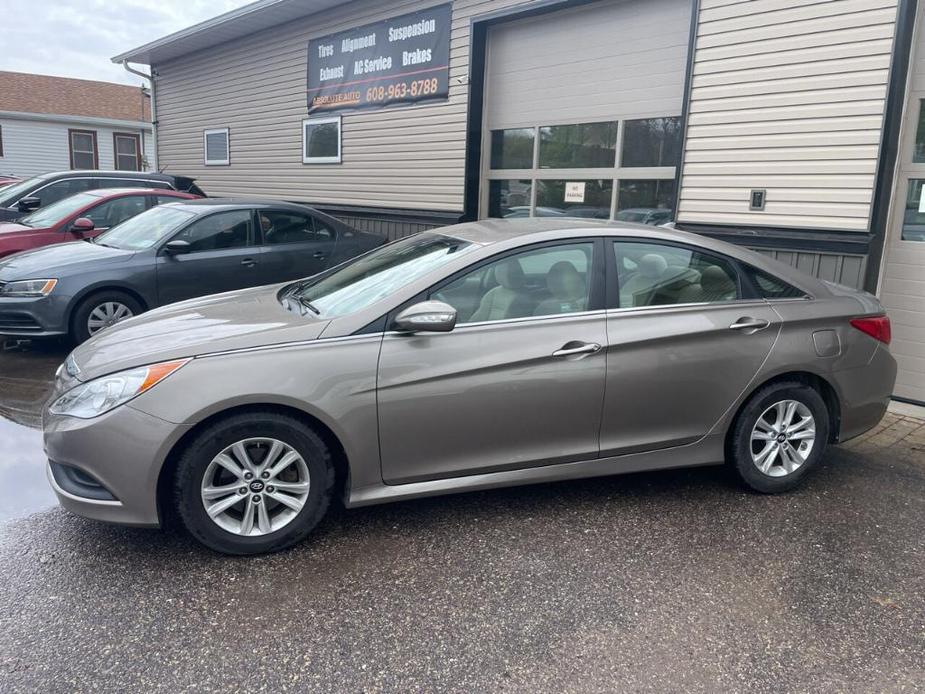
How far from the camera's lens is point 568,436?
12.0 ft

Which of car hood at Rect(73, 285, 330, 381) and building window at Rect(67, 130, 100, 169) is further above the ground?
building window at Rect(67, 130, 100, 169)

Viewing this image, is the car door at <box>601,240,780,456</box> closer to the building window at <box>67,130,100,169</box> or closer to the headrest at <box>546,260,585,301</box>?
the headrest at <box>546,260,585,301</box>

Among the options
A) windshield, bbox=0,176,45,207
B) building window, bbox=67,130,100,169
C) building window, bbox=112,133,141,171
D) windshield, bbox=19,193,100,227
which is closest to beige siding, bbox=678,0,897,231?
windshield, bbox=19,193,100,227

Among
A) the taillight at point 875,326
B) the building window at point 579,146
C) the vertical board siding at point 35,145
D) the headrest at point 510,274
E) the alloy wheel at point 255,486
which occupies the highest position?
the vertical board siding at point 35,145

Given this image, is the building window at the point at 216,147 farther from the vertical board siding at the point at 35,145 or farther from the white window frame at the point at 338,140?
the vertical board siding at the point at 35,145

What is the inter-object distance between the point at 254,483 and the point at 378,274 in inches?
50.8

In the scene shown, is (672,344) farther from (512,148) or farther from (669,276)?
(512,148)

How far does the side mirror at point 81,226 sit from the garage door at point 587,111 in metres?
4.57

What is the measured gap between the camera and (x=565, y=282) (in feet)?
12.4

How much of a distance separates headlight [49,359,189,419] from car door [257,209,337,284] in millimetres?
4357

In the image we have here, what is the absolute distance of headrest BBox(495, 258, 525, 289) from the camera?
3.65 m

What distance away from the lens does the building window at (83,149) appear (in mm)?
28688

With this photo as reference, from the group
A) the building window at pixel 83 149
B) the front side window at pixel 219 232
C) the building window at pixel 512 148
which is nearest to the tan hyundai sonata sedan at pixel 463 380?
the front side window at pixel 219 232

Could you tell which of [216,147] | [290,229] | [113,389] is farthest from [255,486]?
[216,147]
